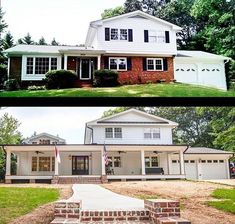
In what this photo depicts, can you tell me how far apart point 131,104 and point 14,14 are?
1.67 metres

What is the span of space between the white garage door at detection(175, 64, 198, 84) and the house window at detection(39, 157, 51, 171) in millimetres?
1919

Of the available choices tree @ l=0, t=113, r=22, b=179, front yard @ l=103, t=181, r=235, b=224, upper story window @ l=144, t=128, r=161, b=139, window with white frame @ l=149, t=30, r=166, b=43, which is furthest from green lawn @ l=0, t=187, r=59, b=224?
window with white frame @ l=149, t=30, r=166, b=43

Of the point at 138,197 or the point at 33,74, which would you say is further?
the point at 138,197

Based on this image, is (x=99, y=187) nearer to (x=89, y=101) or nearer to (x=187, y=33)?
(x=89, y=101)

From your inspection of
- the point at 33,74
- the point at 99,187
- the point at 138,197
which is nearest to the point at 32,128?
the point at 33,74

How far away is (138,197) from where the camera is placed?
3.99 m

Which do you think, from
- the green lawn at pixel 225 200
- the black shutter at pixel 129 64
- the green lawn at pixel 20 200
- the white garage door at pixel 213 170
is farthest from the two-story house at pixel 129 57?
the green lawn at pixel 20 200

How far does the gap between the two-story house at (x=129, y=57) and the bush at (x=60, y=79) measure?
0.06 metres

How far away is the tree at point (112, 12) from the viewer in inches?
159

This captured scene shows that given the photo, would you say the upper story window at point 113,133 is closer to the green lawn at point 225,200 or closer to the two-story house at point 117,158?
the two-story house at point 117,158

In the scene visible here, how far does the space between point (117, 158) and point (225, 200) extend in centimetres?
152

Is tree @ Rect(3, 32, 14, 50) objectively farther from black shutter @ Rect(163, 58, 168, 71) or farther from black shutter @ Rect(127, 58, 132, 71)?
black shutter @ Rect(163, 58, 168, 71)

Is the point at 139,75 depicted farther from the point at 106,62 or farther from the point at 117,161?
the point at 117,161

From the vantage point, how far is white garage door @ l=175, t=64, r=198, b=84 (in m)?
3.92
